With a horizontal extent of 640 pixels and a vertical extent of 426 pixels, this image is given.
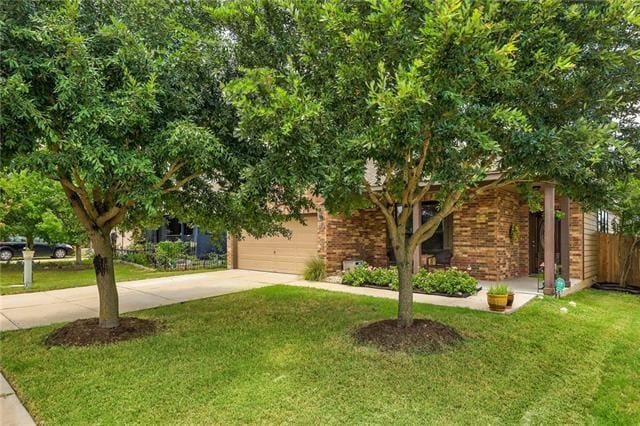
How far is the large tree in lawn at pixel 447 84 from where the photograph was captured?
3486 mm

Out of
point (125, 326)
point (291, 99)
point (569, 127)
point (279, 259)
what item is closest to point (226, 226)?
point (125, 326)

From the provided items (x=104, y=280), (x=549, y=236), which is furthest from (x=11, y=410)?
(x=549, y=236)

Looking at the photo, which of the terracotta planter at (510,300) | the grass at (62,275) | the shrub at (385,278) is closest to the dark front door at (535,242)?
the shrub at (385,278)

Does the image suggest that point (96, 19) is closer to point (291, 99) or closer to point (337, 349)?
point (291, 99)

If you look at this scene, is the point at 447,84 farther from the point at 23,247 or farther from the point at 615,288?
the point at 23,247

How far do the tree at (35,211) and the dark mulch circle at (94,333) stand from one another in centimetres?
885

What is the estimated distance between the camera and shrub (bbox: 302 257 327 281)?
11648 millimetres

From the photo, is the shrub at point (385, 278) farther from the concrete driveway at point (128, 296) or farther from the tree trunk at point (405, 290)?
the tree trunk at point (405, 290)

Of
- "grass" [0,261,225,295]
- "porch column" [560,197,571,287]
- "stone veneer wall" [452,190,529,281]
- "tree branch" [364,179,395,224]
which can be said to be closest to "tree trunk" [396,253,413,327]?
"tree branch" [364,179,395,224]

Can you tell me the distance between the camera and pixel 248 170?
4465mm

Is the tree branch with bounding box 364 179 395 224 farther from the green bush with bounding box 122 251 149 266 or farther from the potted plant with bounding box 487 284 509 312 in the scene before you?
the green bush with bounding box 122 251 149 266

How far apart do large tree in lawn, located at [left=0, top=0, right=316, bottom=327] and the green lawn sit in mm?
1968

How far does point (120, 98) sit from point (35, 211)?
38.6ft

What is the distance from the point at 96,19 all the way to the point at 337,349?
212 inches
